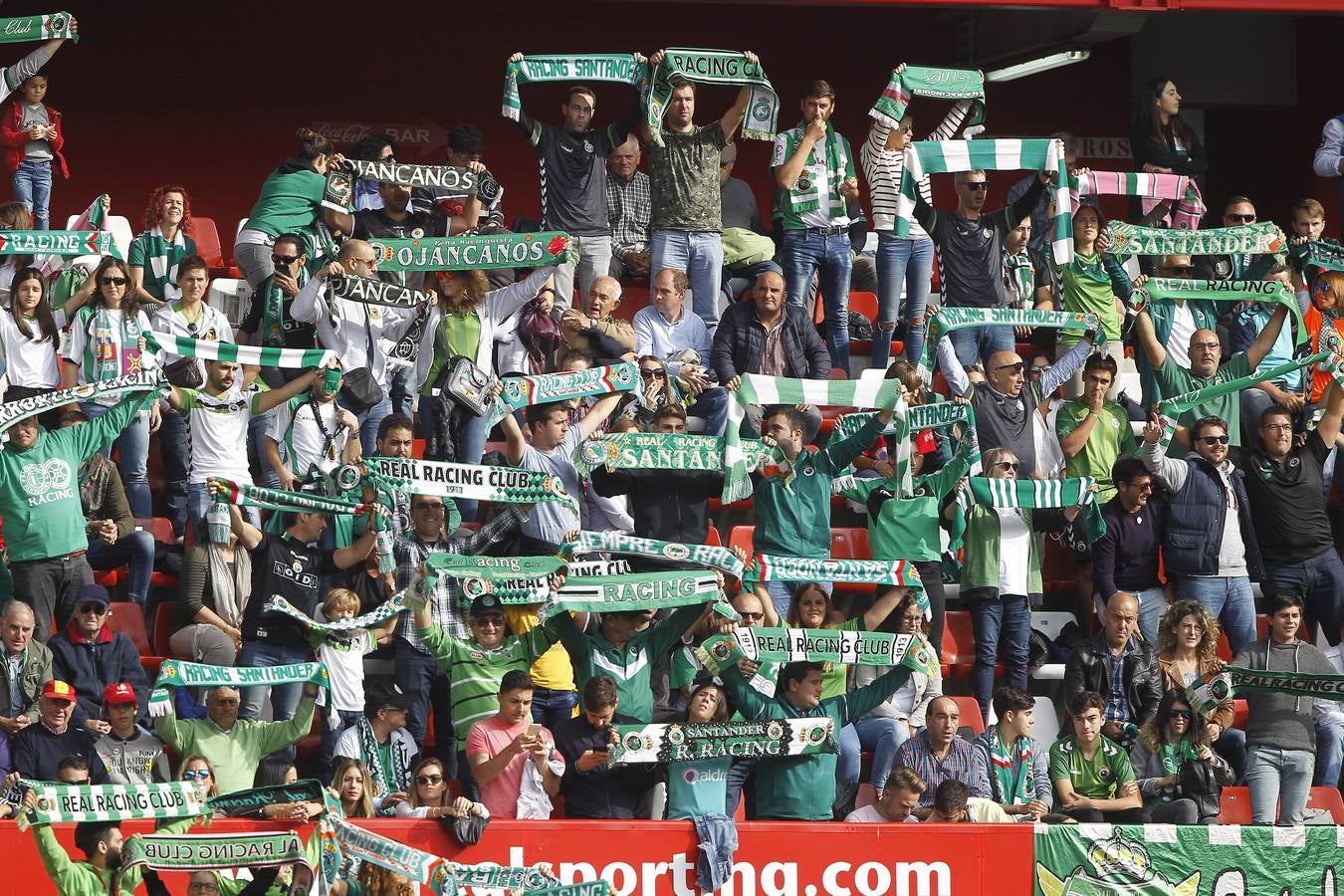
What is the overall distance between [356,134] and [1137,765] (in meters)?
10.1

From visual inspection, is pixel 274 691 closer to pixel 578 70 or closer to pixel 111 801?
pixel 111 801

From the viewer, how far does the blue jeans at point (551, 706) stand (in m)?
13.5

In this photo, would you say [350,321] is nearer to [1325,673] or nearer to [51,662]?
[51,662]

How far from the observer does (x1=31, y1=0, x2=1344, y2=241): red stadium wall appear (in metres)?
20.6

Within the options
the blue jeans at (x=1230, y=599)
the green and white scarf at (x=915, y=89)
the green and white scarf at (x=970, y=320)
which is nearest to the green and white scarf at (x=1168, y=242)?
the green and white scarf at (x=970, y=320)

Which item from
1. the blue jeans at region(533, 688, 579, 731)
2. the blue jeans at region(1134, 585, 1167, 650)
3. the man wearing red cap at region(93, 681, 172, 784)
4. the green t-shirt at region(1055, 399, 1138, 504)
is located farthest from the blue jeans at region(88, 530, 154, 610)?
the blue jeans at region(1134, 585, 1167, 650)

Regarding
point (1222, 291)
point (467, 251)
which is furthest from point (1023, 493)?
point (467, 251)

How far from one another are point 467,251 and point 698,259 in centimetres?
186

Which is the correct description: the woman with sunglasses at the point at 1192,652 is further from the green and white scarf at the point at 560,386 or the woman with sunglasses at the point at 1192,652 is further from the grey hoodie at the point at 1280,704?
the green and white scarf at the point at 560,386

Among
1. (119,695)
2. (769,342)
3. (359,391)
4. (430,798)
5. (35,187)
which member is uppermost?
(35,187)

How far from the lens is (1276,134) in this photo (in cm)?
2198

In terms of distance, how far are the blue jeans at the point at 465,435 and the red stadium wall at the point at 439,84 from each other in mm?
6032

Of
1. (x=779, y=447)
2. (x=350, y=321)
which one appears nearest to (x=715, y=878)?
(x=779, y=447)

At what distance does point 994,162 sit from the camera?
55.0 feet
